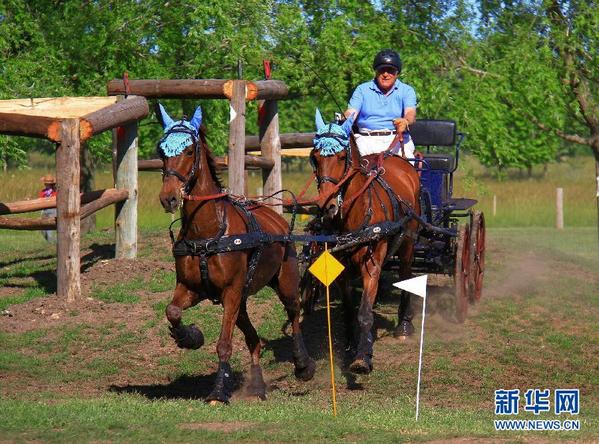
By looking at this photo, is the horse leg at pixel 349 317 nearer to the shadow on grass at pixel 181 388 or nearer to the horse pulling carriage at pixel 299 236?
the horse pulling carriage at pixel 299 236

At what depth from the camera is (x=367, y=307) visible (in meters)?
12.1

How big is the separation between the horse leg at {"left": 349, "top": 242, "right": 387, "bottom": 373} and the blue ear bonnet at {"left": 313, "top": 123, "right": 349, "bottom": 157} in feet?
4.43

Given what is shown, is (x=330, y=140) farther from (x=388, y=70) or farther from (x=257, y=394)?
(x=257, y=394)

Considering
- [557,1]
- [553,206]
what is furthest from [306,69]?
[553,206]

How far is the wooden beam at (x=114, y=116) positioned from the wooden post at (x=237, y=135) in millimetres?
1548

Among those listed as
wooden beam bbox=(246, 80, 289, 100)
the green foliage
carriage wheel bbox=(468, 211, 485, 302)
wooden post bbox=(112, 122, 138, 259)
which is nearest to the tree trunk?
the green foliage

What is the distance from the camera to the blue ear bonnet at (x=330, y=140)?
11742 millimetres

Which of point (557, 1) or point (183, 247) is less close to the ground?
point (557, 1)

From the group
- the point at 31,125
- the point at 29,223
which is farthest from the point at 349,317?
the point at 29,223

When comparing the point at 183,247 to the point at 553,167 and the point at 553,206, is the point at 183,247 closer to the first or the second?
the point at 553,206

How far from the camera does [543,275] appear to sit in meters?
20.2

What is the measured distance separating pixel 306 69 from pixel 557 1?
5.31 m

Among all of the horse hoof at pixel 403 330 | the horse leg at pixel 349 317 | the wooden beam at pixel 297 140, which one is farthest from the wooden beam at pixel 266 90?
the horse hoof at pixel 403 330

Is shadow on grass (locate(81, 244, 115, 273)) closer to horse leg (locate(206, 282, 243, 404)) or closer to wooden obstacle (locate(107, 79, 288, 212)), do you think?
wooden obstacle (locate(107, 79, 288, 212))
